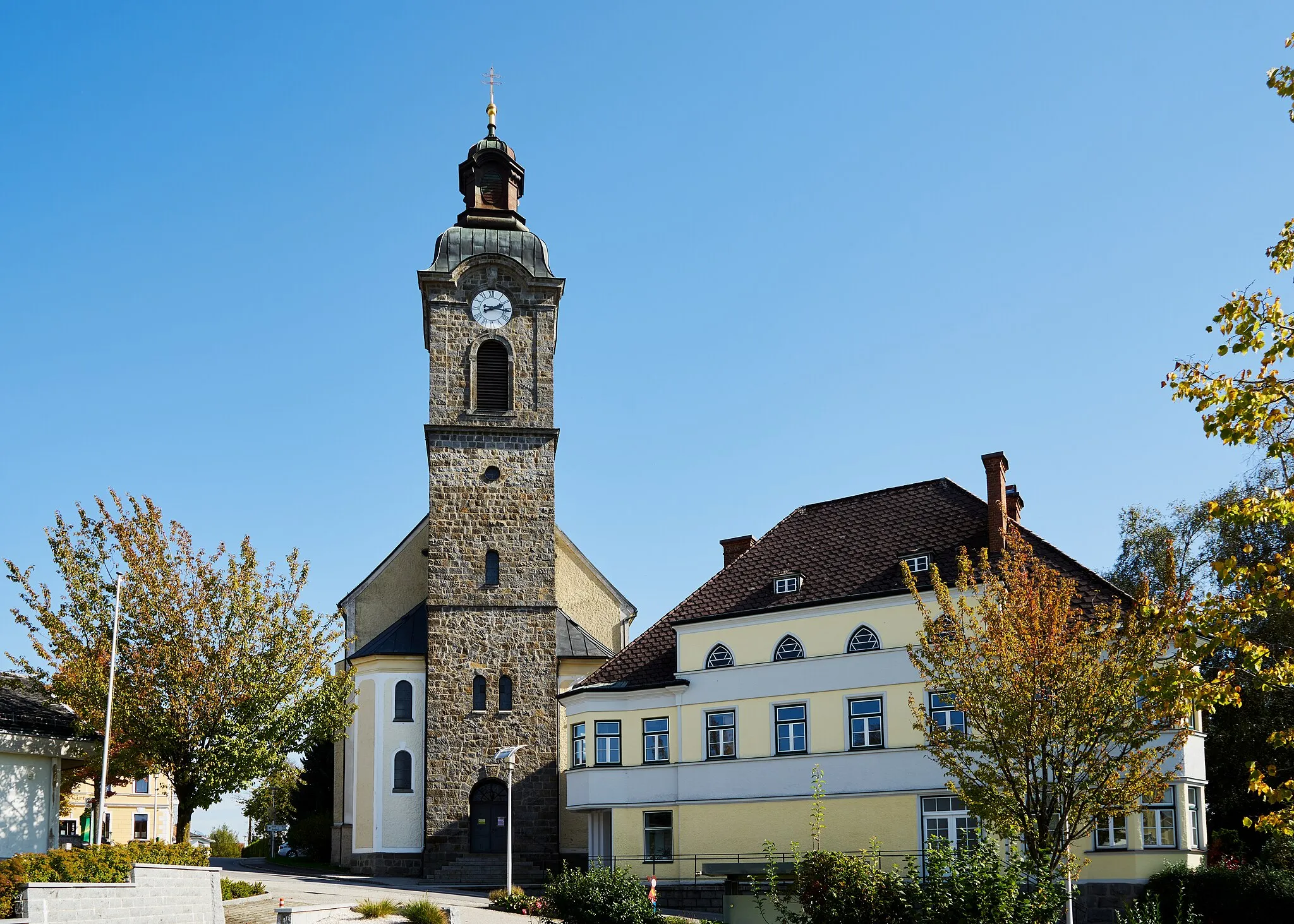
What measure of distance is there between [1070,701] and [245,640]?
18519 millimetres

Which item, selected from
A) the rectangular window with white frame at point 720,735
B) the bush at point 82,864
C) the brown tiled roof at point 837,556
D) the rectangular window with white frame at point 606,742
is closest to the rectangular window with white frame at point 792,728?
the rectangular window with white frame at point 720,735

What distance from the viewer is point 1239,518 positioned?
37.6 feet

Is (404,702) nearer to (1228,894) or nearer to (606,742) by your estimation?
(606,742)

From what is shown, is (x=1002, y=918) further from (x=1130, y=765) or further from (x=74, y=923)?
(x=74, y=923)

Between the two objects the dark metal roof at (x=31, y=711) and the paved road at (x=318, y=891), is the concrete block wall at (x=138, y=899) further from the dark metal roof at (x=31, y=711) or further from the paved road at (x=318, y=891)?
the dark metal roof at (x=31, y=711)

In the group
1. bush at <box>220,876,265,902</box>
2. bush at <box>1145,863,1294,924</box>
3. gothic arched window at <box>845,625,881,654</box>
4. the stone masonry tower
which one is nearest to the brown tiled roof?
gothic arched window at <box>845,625,881,654</box>

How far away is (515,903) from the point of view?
27.5 meters

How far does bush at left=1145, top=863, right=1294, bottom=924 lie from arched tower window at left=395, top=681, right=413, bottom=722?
884 inches

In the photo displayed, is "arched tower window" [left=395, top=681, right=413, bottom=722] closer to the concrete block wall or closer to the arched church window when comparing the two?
the arched church window

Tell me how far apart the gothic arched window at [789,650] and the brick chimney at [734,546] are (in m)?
6.03

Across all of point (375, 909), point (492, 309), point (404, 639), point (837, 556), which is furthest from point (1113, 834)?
point (492, 309)

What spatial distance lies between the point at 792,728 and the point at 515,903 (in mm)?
8906

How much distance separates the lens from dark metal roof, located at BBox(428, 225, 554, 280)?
43.2 meters

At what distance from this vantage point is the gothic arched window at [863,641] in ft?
106
